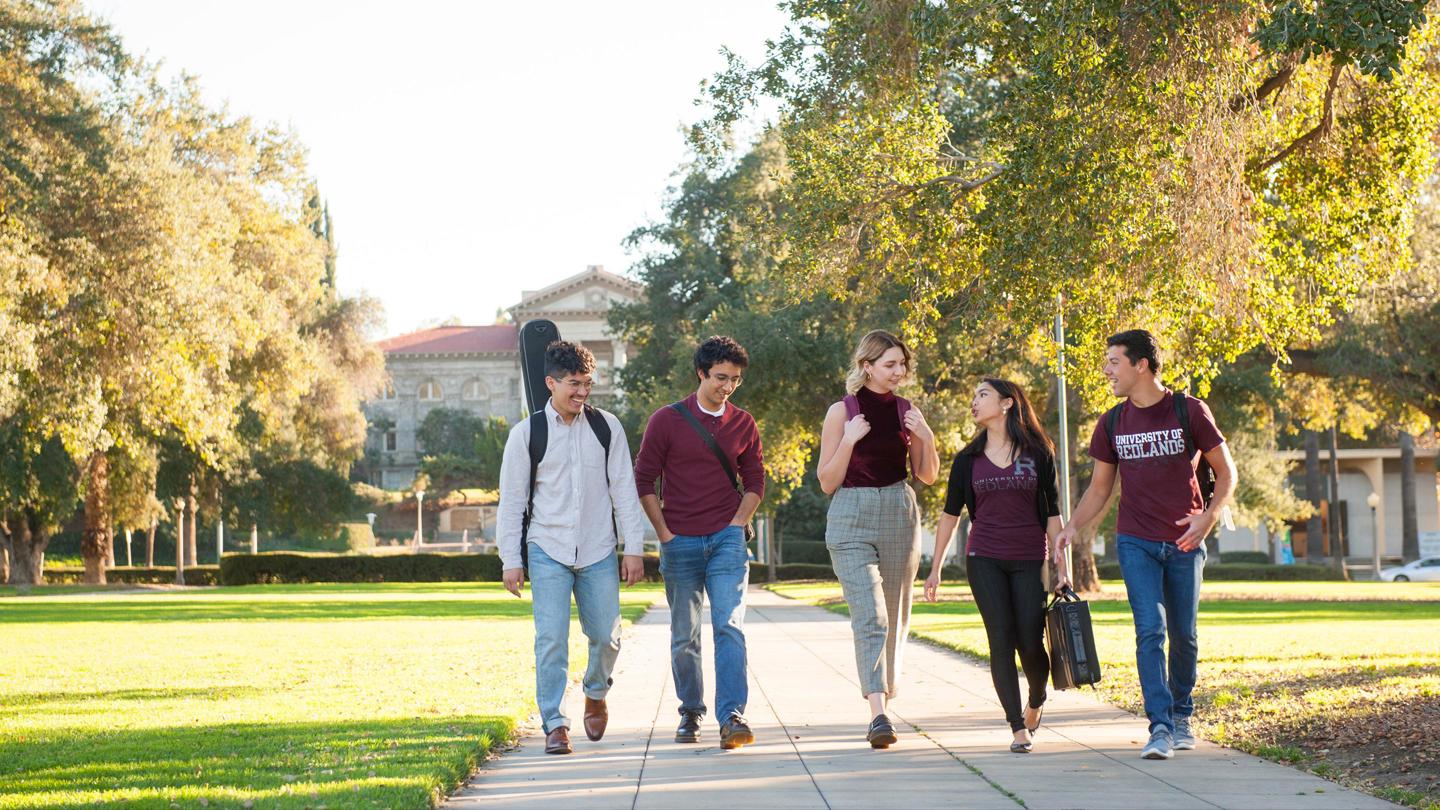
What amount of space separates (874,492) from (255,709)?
15.8 ft

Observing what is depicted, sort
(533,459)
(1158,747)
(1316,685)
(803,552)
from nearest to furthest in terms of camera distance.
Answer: (1158,747)
(533,459)
(1316,685)
(803,552)

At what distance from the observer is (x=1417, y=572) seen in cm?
5403

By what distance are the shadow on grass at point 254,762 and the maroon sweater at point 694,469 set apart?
4.96 feet

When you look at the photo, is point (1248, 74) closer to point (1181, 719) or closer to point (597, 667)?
A: point (1181, 719)

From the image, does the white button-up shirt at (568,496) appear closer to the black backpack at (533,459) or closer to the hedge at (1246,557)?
the black backpack at (533,459)

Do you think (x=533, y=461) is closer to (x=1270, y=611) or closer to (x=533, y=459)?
(x=533, y=459)

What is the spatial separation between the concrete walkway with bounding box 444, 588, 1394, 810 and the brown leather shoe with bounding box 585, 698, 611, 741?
0.23 feet

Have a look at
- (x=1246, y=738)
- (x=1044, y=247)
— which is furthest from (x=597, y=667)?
(x=1044, y=247)

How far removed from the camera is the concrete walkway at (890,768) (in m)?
6.01

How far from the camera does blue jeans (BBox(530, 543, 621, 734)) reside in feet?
24.4

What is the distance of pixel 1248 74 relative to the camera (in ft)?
34.3

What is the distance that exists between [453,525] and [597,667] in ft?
238

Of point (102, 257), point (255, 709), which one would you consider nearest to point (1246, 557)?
point (102, 257)

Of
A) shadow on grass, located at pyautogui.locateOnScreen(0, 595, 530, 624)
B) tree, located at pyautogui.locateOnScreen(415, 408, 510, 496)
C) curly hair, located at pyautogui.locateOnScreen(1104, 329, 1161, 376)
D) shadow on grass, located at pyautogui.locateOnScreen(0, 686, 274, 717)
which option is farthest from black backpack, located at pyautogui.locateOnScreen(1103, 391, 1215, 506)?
tree, located at pyautogui.locateOnScreen(415, 408, 510, 496)
